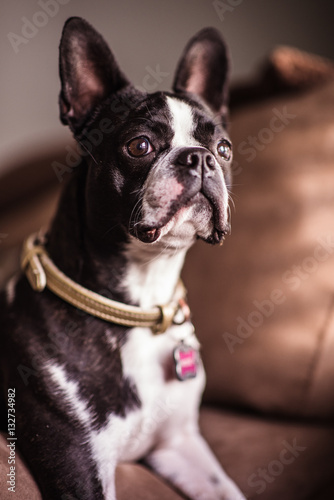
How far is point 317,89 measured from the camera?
5.41 ft

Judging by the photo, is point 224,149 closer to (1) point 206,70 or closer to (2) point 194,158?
(2) point 194,158

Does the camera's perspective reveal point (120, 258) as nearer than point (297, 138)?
Yes

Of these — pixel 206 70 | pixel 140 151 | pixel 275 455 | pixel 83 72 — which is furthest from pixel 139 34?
pixel 275 455

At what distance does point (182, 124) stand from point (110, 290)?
41cm

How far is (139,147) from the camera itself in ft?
3.43

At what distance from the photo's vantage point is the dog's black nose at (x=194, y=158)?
39.2 inches

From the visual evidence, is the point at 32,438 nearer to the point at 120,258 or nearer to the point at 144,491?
the point at 144,491

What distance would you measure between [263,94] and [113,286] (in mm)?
1244

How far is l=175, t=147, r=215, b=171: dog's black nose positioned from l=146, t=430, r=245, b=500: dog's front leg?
0.74 meters

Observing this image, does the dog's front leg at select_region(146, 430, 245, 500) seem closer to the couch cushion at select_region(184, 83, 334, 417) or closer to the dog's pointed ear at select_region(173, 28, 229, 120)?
the couch cushion at select_region(184, 83, 334, 417)

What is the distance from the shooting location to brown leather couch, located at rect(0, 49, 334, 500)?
1.33 m

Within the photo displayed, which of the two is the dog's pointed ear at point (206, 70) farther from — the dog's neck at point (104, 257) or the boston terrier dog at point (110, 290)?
the dog's neck at point (104, 257)

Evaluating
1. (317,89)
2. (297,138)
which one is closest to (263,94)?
(317,89)

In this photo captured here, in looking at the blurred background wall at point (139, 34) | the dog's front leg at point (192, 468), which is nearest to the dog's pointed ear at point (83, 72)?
the dog's front leg at point (192, 468)
